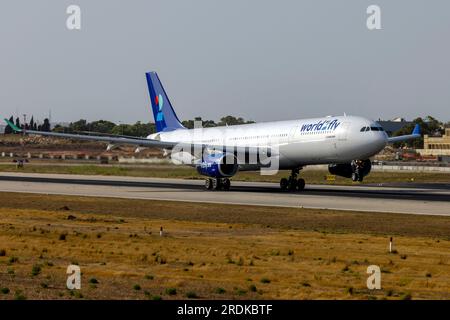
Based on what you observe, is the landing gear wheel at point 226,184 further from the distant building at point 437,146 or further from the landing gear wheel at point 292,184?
the distant building at point 437,146

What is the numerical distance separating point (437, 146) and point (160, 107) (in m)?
110

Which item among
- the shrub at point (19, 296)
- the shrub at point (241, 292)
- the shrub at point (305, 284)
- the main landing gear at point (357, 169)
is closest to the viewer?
the shrub at point (19, 296)

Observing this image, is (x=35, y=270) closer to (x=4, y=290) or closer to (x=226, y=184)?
(x=4, y=290)

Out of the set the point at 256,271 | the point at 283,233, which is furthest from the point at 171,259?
the point at 283,233

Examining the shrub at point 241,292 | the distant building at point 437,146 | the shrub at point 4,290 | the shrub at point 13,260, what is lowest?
the shrub at point 241,292

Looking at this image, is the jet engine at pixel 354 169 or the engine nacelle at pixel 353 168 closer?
the jet engine at pixel 354 169

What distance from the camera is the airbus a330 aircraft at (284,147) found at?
57281mm

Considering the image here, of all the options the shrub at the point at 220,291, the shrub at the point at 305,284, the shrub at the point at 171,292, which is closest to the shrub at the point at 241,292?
→ the shrub at the point at 220,291

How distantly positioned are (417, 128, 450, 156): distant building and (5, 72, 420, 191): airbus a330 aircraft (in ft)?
348

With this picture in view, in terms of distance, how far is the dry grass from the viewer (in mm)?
22766

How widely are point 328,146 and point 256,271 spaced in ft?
108

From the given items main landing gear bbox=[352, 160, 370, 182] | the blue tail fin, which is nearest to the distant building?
the blue tail fin

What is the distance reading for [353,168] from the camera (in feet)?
198

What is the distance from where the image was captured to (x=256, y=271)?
25.9 metres
